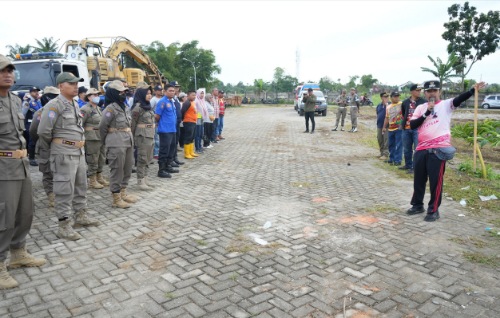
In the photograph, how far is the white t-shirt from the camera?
5.06m

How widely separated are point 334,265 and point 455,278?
1.13 m

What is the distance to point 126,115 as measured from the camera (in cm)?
568

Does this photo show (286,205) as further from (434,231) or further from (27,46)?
(27,46)

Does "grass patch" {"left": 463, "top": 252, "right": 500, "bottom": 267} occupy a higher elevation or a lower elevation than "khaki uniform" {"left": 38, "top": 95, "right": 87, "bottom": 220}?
lower

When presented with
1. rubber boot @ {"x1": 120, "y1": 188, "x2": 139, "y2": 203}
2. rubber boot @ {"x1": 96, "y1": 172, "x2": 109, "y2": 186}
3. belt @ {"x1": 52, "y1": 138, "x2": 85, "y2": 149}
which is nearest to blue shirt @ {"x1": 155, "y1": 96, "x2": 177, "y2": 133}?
rubber boot @ {"x1": 96, "y1": 172, "x2": 109, "y2": 186}

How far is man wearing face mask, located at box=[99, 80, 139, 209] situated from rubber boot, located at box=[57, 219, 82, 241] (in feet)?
3.90

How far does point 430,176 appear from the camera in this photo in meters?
5.18

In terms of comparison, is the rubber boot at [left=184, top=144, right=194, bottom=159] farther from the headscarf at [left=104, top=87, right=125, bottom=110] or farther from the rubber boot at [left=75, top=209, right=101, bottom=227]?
the rubber boot at [left=75, top=209, right=101, bottom=227]

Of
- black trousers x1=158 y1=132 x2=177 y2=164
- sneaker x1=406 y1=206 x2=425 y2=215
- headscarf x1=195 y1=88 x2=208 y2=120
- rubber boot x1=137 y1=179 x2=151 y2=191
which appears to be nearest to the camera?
sneaker x1=406 y1=206 x2=425 y2=215

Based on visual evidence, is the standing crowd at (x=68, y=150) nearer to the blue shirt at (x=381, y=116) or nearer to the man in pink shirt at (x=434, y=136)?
the man in pink shirt at (x=434, y=136)

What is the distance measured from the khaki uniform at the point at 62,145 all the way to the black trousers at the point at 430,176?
15.2 ft

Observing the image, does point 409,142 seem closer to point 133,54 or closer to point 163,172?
point 163,172

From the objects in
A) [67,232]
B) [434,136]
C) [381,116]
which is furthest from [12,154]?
[381,116]

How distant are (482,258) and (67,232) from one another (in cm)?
471
